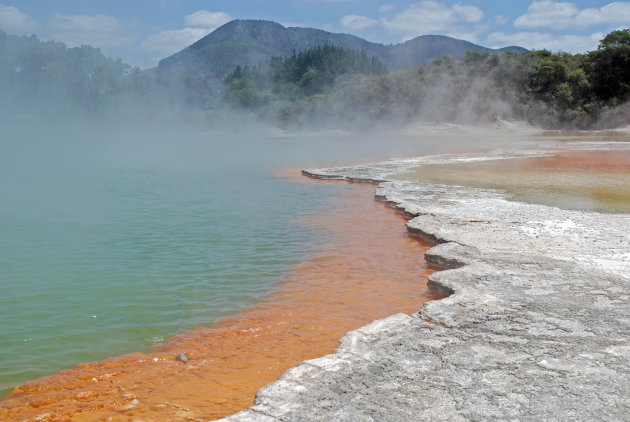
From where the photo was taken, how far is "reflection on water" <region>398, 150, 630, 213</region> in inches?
283

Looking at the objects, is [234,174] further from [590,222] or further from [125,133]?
[125,133]

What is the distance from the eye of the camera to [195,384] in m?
2.90

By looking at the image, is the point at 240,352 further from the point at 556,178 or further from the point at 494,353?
the point at 556,178

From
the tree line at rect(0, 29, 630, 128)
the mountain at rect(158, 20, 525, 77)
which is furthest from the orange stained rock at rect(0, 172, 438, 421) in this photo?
the mountain at rect(158, 20, 525, 77)

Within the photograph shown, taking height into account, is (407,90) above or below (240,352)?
above

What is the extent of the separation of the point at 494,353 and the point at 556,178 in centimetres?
785

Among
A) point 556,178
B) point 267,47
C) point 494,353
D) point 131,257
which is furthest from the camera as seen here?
point 267,47

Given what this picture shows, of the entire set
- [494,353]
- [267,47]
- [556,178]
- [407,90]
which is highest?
[267,47]

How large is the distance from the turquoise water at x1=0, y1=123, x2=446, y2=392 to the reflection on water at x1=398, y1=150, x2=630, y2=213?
103 inches

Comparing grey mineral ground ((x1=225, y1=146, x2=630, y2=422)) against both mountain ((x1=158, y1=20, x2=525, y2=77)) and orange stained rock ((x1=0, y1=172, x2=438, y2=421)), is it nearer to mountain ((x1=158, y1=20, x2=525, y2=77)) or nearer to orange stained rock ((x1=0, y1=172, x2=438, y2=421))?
orange stained rock ((x1=0, y1=172, x2=438, y2=421))

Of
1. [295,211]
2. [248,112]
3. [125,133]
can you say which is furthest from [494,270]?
[248,112]

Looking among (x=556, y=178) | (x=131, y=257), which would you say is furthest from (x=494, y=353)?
(x=556, y=178)

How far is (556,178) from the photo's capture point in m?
9.63

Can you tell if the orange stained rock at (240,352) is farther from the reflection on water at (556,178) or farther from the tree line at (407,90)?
the tree line at (407,90)
